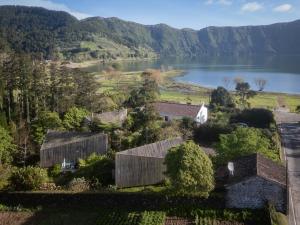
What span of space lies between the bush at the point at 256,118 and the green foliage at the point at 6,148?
30.8 meters

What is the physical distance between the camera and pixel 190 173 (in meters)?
24.9

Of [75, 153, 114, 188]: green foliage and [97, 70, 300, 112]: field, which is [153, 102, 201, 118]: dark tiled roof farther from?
[97, 70, 300, 112]: field

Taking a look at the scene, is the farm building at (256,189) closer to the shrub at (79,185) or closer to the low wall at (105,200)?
the low wall at (105,200)

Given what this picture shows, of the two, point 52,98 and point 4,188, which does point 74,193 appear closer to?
point 4,188

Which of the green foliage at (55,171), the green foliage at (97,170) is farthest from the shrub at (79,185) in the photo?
the green foliage at (55,171)

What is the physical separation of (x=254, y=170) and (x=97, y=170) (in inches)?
564

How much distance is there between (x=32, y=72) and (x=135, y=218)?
112ft

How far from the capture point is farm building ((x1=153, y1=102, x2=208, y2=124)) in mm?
55344

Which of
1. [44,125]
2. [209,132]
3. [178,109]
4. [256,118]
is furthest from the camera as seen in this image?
[178,109]

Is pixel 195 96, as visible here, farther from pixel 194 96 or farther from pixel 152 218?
pixel 152 218

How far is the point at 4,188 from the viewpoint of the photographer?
29.0 m

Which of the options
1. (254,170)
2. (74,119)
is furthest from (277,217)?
(74,119)

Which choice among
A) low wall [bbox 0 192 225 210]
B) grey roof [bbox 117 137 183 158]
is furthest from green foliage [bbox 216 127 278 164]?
low wall [bbox 0 192 225 210]

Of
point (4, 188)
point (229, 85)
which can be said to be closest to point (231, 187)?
point (4, 188)
